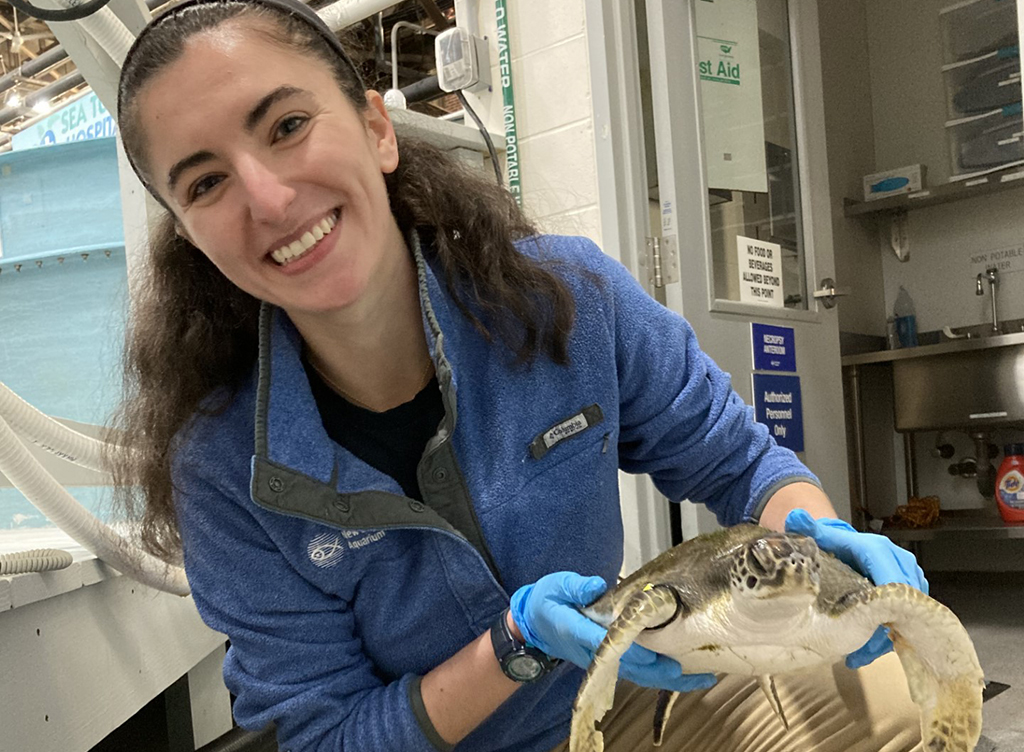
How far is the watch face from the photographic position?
29.6 inches

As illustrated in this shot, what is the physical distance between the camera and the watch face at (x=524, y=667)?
2.47 feet

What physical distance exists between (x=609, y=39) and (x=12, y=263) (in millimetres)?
1445

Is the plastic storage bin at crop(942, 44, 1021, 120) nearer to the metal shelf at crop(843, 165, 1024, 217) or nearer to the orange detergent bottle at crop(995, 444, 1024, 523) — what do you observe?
the metal shelf at crop(843, 165, 1024, 217)

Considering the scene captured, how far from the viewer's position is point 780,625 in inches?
24.6

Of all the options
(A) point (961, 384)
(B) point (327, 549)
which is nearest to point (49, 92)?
(B) point (327, 549)

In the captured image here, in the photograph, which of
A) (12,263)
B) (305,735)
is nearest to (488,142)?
(12,263)

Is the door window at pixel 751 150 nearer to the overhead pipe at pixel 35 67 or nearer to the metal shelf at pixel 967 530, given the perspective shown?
the metal shelf at pixel 967 530

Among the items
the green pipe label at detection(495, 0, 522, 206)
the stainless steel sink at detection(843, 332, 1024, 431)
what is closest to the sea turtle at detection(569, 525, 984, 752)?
the green pipe label at detection(495, 0, 522, 206)

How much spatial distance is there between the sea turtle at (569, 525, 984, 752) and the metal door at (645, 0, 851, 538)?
1160 millimetres

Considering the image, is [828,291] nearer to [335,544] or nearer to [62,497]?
[335,544]

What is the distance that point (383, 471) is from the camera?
0.91 metres

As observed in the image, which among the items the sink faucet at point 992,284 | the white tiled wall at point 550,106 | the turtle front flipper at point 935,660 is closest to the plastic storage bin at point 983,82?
the sink faucet at point 992,284

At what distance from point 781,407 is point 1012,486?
139cm

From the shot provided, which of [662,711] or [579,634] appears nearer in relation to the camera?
[579,634]
